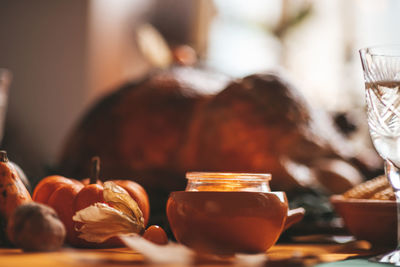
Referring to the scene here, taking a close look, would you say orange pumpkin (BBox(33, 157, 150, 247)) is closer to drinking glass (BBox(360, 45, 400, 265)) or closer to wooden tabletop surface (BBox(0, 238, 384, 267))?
wooden tabletop surface (BBox(0, 238, 384, 267))

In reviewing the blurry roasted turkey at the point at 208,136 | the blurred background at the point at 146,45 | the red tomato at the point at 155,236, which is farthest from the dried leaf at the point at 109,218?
the blurred background at the point at 146,45

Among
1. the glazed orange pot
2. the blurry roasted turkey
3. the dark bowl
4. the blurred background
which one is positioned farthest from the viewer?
the blurred background

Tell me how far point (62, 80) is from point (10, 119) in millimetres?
356

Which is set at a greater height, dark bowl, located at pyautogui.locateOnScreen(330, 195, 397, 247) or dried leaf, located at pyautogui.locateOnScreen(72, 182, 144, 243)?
dried leaf, located at pyautogui.locateOnScreen(72, 182, 144, 243)

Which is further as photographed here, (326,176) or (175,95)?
(175,95)

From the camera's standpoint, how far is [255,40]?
3.47 m

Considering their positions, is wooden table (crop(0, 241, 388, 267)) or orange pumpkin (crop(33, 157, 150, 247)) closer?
wooden table (crop(0, 241, 388, 267))

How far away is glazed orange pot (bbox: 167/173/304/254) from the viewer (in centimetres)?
58

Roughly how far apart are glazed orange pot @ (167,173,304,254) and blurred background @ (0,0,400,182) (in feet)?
5.22

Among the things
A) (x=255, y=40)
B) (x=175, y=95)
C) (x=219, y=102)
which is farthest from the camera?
(x=255, y=40)

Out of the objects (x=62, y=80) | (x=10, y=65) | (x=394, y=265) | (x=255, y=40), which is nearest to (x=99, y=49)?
(x=62, y=80)

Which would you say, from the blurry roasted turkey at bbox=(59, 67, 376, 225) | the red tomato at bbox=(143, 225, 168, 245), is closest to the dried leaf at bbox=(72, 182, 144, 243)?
the red tomato at bbox=(143, 225, 168, 245)

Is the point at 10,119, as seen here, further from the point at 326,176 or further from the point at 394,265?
the point at 394,265

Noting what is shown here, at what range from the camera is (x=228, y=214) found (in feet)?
1.90
